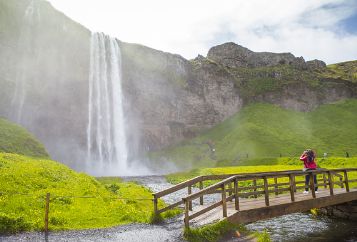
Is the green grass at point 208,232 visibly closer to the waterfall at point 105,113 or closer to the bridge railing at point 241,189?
the bridge railing at point 241,189

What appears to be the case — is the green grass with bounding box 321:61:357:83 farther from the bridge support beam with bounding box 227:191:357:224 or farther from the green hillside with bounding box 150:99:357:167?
the bridge support beam with bounding box 227:191:357:224

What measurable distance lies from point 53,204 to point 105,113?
74.5 metres

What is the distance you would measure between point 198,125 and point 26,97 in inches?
2358

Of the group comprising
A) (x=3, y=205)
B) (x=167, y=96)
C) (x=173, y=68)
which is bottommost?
(x=3, y=205)

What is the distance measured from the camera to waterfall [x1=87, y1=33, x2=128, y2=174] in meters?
88.7

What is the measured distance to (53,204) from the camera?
1878 centimetres

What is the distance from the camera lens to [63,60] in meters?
88.6

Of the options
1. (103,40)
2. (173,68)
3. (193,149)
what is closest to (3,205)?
(103,40)

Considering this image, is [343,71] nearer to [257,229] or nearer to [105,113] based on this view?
[105,113]

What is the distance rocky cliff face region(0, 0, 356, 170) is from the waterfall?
2.61m

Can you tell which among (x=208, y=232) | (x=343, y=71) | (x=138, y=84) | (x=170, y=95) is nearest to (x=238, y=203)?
(x=208, y=232)

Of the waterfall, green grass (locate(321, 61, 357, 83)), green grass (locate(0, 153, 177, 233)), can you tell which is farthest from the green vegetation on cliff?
green grass (locate(321, 61, 357, 83))

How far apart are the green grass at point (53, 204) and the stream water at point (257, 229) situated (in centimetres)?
106

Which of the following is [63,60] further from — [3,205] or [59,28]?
[3,205]
